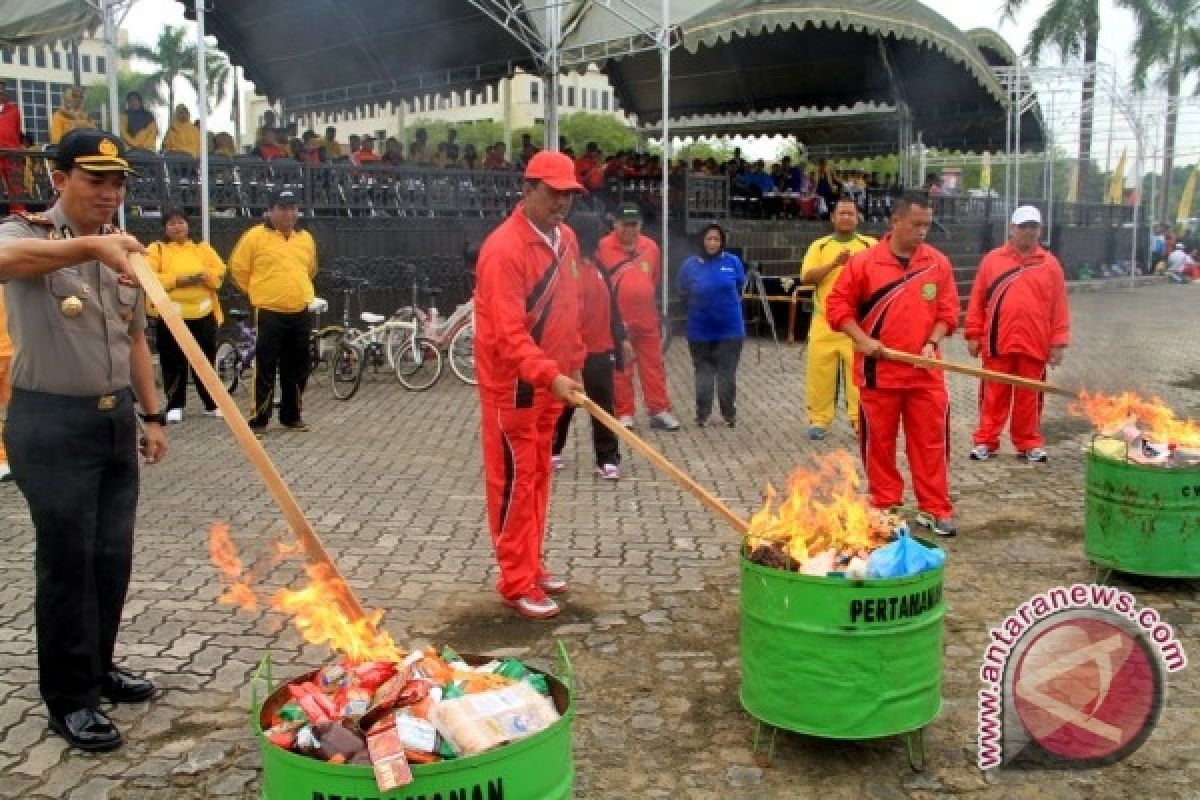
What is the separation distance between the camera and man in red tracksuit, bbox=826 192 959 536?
5.81 m

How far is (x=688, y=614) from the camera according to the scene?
198 inches

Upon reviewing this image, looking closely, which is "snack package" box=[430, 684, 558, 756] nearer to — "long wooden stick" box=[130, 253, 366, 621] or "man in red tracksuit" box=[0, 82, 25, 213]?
"long wooden stick" box=[130, 253, 366, 621]

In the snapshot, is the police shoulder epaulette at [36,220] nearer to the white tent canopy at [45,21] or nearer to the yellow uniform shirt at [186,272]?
the yellow uniform shirt at [186,272]

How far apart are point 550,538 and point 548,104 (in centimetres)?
1048

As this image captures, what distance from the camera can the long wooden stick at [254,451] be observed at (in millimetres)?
→ 2955

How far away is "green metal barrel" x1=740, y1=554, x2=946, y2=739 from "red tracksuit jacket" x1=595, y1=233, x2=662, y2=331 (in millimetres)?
5884

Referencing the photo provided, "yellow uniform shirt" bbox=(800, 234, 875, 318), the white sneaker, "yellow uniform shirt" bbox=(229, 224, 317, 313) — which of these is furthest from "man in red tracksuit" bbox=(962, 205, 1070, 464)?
"yellow uniform shirt" bbox=(229, 224, 317, 313)

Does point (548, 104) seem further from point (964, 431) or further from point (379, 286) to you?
point (964, 431)

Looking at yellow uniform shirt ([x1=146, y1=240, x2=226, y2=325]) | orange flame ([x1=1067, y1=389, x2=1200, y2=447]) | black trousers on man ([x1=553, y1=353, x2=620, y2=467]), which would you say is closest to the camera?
orange flame ([x1=1067, y1=389, x2=1200, y2=447])

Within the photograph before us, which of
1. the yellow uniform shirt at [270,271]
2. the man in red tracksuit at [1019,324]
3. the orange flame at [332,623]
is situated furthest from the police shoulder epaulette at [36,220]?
the man in red tracksuit at [1019,324]

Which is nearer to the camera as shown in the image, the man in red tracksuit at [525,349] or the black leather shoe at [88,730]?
the black leather shoe at [88,730]

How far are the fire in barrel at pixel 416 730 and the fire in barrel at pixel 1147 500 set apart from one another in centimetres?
357

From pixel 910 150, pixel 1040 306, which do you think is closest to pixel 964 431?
pixel 1040 306

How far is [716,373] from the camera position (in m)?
9.84
